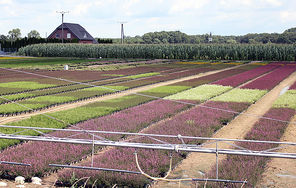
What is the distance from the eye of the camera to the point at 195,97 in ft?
67.1

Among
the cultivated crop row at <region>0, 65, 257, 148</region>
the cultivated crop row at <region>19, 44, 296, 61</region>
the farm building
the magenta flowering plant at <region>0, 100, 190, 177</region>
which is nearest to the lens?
the magenta flowering plant at <region>0, 100, 190, 177</region>

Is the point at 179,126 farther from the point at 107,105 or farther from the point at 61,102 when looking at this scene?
the point at 61,102

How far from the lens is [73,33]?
4181 inches

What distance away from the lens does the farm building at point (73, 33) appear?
107 m

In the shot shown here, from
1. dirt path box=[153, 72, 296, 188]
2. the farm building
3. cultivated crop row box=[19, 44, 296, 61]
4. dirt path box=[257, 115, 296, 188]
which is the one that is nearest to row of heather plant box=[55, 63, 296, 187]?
dirt path box=[153, 72, 296, 188]

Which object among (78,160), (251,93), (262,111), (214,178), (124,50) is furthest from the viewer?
(124,50)

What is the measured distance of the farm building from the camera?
107 metres

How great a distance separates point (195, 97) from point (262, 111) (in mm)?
4479

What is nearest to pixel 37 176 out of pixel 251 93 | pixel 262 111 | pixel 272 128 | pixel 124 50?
pixel 272 128

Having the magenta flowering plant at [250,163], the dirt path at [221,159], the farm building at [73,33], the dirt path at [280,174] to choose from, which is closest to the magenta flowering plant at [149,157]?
the dirt path at [221,159]

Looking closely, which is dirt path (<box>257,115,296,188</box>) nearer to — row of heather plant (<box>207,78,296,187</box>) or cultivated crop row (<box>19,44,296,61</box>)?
row of heather plant (<box>207,78,296,187</box>)

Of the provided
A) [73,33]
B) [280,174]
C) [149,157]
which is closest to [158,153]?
[149,157]

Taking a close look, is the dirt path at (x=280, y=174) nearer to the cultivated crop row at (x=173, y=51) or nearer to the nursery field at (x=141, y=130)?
the nursery field at (x=141, y=130)

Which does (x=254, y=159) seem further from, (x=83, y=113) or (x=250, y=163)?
(x=83, y=113)
